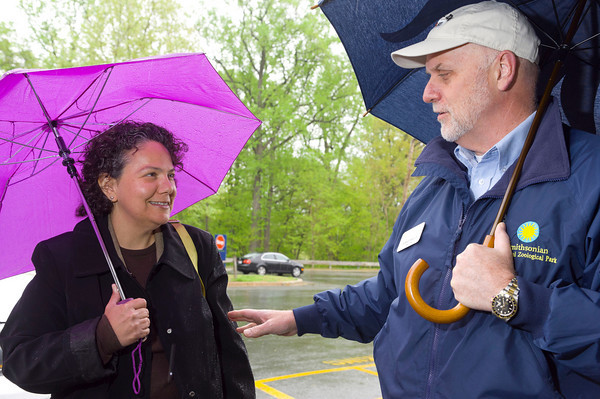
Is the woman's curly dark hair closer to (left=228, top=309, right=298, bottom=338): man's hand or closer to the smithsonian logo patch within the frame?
(left=228, top=309, right=298, bottom=338): man's hand

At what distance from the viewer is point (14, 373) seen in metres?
2.16

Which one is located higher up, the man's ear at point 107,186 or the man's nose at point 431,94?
the man's nose at point 431,94

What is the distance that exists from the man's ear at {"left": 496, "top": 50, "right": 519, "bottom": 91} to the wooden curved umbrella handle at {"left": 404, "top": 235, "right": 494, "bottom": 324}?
0.68 metres

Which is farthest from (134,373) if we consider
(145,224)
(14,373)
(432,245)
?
(432,245)

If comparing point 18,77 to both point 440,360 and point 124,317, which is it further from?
point 440,360

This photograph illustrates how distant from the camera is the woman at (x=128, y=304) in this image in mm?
2131

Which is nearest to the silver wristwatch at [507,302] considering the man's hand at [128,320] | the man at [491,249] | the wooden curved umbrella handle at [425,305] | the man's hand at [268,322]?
the man at [491,249]

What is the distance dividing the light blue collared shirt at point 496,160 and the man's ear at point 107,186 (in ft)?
5.63

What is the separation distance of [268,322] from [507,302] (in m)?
1.34

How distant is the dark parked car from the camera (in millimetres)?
27656

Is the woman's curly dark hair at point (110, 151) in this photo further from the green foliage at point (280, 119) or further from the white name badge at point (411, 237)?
the green foliage at point (280, 119)

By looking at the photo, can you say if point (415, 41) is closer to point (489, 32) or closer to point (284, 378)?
point (489, 32)

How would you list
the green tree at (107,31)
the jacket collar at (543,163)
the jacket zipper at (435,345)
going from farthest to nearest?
the green tree at (107,31)
the jacket zipper at (435,345)
the jacket collar at (543,163)

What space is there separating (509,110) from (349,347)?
7.10 m
